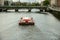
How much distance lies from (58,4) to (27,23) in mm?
104046

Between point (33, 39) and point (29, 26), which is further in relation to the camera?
point (29, 26)

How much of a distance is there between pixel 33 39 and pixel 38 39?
67 centimetres

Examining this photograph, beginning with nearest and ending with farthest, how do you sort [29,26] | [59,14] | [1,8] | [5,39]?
[5,39] < [29,26] < [59,14] < [1,8]

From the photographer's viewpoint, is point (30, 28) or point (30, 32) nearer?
point (30, 32)

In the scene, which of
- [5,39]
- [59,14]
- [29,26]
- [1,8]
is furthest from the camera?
[1,8]

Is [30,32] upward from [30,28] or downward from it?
upward

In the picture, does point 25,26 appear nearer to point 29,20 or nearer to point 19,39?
point 29,20

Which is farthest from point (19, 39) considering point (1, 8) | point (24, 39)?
point (1, 8)

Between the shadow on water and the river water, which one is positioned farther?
the shadow on water

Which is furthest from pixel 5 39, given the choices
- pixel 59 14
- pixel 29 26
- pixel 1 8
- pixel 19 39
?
pixel 1 8

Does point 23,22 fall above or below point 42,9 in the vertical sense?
above

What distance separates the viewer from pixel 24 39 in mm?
36375

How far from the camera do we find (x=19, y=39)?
36281 mm

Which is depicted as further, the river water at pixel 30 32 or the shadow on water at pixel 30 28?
the shadow on water at pixel 30 28
